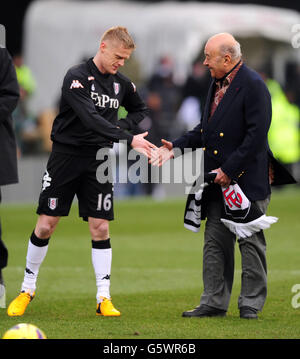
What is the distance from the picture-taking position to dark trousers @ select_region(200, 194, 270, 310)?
852cm

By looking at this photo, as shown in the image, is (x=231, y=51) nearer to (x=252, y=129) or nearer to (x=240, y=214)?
(x=252, y=129)

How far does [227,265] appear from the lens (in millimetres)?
8727

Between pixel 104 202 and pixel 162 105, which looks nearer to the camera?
pixel 104 202

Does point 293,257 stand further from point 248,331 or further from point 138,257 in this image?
point 248,331

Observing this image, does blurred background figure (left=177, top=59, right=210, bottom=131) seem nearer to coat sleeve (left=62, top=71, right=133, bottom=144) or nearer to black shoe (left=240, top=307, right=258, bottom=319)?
coat sleeve (left=62, top=71, right=133, bottom=144)

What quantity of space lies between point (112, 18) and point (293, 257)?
1507cm

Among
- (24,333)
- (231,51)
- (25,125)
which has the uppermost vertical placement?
(231,51)

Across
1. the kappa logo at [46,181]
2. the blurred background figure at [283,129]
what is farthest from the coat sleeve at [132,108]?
the blurred background figure at [283,129]

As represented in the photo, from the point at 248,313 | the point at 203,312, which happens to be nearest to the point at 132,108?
the point at 203,312

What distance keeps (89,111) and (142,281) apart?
3.12m

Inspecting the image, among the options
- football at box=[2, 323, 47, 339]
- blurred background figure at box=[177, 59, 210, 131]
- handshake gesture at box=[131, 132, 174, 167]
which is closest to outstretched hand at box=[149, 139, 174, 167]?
handshake gesture at box=[131, 132, 174, 167]

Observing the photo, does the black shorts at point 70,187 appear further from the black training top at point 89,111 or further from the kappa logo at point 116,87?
the kappa logo at point 116,87

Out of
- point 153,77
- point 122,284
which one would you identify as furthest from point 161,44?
point 122,284

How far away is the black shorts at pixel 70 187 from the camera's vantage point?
8.77 metres
